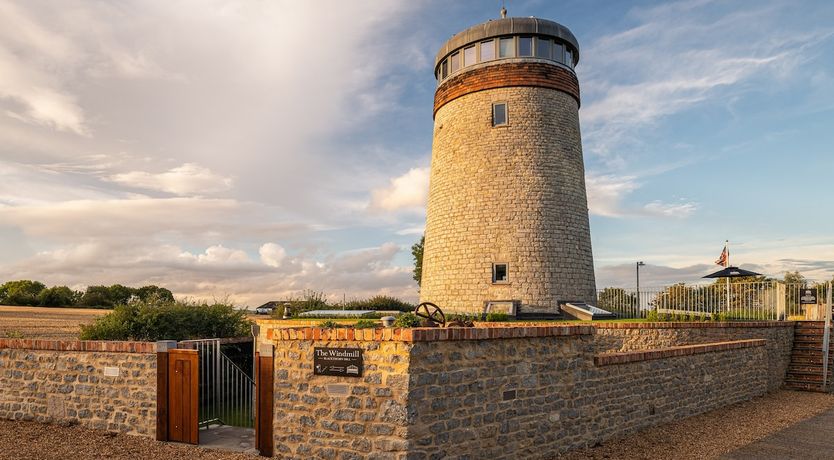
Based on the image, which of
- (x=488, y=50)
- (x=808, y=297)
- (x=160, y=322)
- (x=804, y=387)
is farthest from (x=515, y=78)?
(x=160, y=322)

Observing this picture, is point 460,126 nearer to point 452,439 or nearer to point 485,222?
point 485,222

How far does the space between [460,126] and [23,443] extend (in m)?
19.2

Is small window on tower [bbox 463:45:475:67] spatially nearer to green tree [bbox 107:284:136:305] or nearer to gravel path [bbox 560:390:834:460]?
gravel path [bbox 560:390:834:460]

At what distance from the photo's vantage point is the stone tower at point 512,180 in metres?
22.3

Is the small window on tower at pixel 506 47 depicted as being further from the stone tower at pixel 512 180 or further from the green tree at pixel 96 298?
the green tree at pixel 96 298

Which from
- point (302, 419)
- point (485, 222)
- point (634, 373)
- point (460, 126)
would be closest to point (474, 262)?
point (485, 222)

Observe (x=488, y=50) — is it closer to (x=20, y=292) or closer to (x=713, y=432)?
(x=713, y=432)

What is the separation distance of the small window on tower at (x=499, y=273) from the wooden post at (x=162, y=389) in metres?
14.8

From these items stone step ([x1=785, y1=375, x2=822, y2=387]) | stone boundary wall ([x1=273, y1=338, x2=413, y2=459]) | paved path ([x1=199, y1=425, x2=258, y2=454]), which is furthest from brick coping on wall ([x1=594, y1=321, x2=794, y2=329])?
stone boundary wall ([x1=273, y1=338, x2=413, y2=459])

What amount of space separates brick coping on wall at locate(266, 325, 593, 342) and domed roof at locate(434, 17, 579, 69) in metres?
18.2

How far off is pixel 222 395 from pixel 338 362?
6004 millimetres

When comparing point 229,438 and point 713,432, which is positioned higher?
point 229,438

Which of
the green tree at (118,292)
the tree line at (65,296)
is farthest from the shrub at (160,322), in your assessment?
the green tree at (118,292)

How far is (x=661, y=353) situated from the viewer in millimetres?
11320
